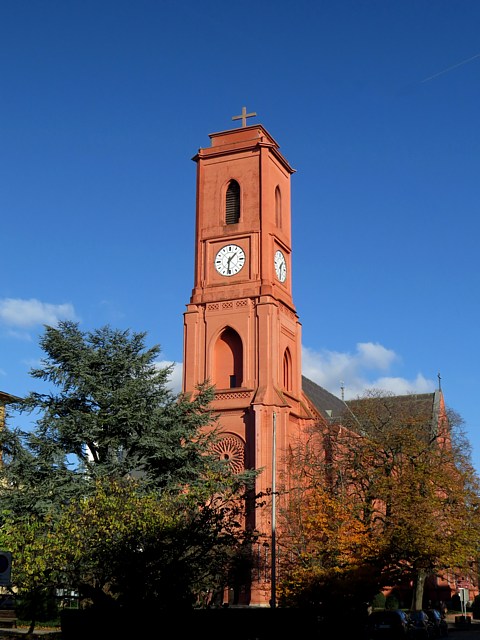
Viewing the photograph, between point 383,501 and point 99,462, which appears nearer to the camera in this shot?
point 99,462

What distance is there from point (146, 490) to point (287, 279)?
2558 cm

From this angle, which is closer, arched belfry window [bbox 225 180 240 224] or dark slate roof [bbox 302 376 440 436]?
arched belfry window [bbox 225 180 240 224]

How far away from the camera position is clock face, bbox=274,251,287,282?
55.0 m

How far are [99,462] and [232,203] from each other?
2523 cm

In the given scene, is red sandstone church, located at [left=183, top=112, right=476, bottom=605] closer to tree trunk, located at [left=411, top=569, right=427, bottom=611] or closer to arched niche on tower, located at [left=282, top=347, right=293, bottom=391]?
arched niche on tower, located at [left=282, top=347, right=293, bottom=391]

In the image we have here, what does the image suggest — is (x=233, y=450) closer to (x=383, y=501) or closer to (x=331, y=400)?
(x=383, y=501)

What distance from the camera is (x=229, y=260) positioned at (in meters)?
54.3

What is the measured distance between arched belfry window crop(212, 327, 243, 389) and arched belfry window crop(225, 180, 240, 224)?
24.9 feet

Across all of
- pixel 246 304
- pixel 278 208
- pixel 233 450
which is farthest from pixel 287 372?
pixel 278 208

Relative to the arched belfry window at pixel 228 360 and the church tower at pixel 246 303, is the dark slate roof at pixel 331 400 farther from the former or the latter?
the arched belfry window at pixel 228 360

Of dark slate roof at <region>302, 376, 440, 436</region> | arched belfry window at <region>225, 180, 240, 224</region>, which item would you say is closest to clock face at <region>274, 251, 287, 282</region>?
arched belfry window at <region>225, 180, 240, 224</region>

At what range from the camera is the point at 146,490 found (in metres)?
34.0

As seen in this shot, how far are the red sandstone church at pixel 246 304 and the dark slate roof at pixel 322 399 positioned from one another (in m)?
12.5

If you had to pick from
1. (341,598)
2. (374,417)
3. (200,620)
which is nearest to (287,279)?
(374,417)
